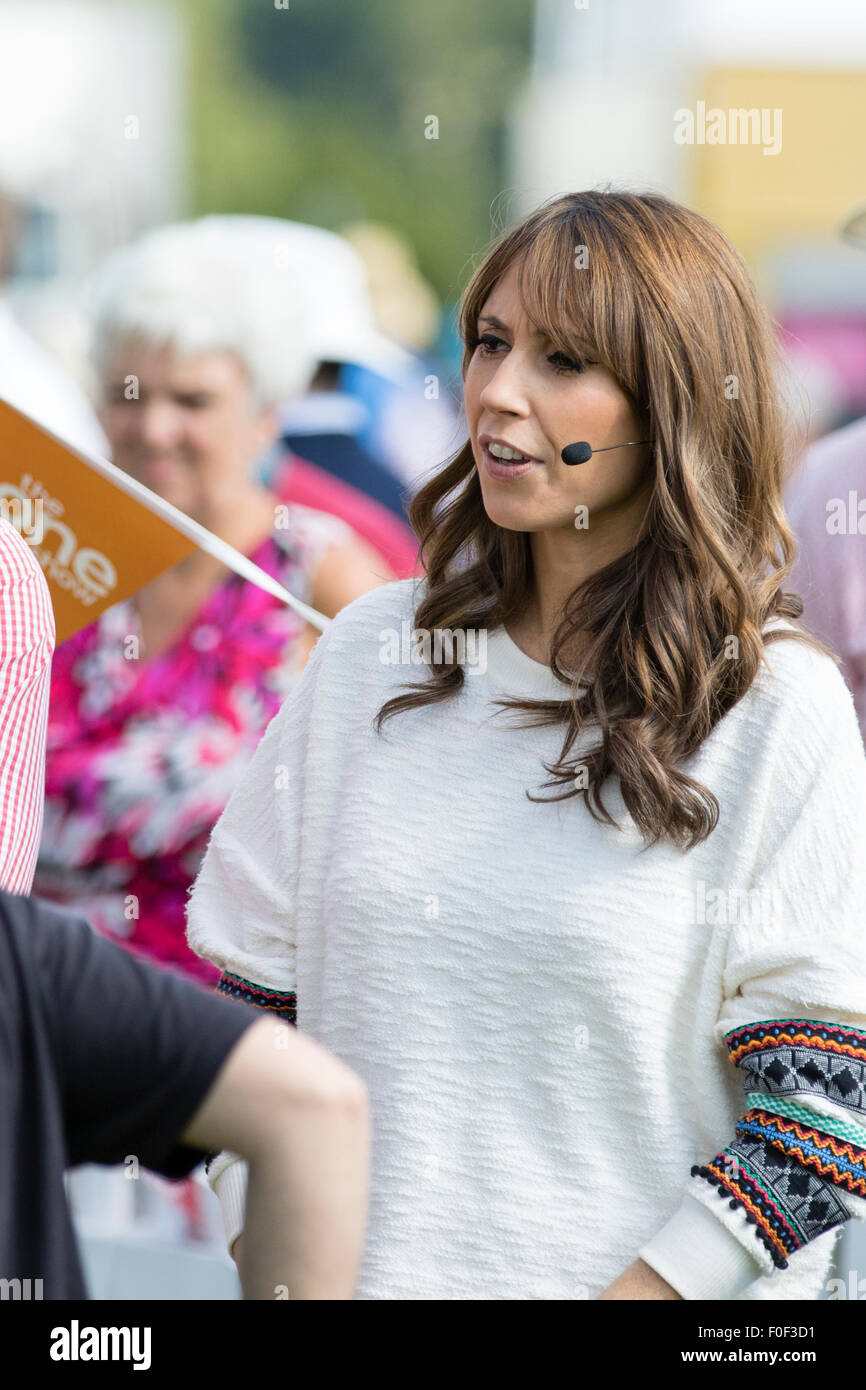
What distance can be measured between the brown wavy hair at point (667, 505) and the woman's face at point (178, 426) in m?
1.41

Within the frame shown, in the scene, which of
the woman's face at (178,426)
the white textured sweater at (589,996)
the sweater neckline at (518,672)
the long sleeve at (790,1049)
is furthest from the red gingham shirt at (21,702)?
the woman's face at (178,426)

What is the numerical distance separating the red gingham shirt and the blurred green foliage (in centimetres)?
1363

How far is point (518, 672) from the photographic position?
199 centimetres

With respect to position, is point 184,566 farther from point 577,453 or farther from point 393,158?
point 393,158

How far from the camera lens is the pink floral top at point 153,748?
3041 millimetres

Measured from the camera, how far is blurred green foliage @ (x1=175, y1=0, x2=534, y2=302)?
16094mm

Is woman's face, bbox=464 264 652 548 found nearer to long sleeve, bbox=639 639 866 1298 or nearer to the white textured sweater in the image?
the white textured sweater

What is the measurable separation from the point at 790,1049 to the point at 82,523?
48.4 inches

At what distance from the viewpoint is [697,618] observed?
190cm

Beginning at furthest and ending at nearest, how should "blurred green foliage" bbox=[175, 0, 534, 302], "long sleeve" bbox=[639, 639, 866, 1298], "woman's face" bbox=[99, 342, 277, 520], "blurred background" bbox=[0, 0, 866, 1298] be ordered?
"blurred green foliage" bbox=[175, 0, 534, 302]
"blurred background" bbox=[0, 0, 866, 1298]
"woman's face" bbox=[99, 342, 277, 520]
"long sleeve" bbox=[639, 639, 866, 1298]

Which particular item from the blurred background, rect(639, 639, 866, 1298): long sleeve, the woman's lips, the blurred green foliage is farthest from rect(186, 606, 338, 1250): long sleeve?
the blurred green foliage

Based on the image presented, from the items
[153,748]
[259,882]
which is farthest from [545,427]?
[153,748]
